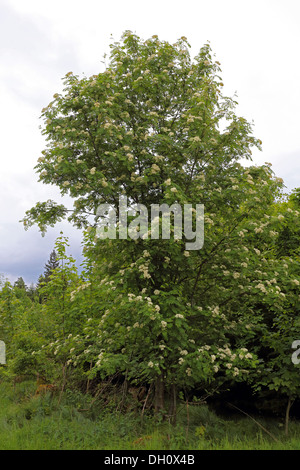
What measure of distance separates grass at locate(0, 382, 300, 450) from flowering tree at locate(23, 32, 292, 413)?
1.03 meters

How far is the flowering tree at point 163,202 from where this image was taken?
710 cm

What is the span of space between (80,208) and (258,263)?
13.7 ft

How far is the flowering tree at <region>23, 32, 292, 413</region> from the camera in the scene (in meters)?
7.10

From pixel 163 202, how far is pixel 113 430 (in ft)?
15.8

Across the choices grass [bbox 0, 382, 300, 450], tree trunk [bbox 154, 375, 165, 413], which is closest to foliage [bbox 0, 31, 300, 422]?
tree trunk [bbox 154, 375, 165, 413]

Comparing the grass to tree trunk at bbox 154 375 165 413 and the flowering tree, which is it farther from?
the flowering tree

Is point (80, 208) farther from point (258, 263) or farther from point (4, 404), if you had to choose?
point (4, 404)

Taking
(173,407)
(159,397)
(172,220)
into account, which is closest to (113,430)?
(159,397)

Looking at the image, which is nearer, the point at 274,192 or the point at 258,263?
the point at 258,263

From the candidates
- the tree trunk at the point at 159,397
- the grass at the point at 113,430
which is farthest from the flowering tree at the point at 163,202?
the grass at the point at 113,430

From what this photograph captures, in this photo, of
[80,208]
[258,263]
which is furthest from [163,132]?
[258,263]
